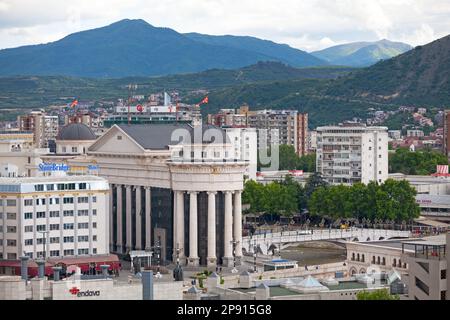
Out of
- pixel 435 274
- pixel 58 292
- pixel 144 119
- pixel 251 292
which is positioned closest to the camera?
pixel 435 274

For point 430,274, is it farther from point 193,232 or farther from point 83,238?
point 193,232

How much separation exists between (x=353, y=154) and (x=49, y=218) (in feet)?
194

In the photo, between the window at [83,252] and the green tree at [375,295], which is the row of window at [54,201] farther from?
the green tree at [375,295]

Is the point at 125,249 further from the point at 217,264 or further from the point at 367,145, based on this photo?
the point at 367,145

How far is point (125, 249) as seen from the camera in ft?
306

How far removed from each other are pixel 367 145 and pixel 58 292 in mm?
84828

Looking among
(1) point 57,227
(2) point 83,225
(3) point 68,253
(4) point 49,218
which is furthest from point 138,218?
(4) point 49,218

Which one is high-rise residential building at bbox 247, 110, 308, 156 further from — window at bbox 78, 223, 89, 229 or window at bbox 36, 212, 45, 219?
window at bbox 36, 212, 45, 219

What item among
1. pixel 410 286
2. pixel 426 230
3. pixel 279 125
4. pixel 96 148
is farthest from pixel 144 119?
pixel 279 125

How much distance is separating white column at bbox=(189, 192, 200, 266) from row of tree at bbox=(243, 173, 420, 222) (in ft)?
116

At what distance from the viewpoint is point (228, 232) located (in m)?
85.1

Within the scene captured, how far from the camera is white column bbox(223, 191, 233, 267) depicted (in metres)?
84.6

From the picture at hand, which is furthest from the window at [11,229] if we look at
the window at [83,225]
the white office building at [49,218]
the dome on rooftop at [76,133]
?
the dome on rooftop at [76,133]

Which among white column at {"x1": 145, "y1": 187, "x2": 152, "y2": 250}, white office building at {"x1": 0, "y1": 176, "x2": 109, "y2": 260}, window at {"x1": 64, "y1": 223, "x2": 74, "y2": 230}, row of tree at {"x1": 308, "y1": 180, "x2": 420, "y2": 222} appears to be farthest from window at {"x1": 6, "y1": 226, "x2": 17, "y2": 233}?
row of tree at {"x1": 308, "y1": 180, "x2": 420, "y2": 222}
